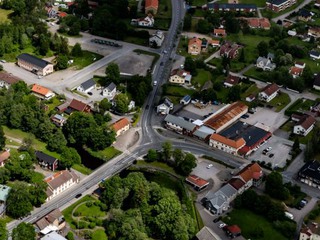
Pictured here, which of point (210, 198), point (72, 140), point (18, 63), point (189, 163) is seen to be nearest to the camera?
point (210, 198)

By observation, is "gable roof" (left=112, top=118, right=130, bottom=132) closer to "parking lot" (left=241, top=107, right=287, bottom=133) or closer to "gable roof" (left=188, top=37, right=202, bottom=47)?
"parking lot" (left=241, top=107, right=287, bottom=133)

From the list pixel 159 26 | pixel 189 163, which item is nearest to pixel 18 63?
pixel 159 26

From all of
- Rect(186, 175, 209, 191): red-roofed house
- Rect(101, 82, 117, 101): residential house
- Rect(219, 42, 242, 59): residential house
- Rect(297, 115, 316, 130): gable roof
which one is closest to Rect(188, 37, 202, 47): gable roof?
Rect(219, 42, 242, 59): residential house

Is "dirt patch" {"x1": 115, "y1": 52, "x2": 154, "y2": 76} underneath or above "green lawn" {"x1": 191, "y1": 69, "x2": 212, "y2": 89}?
underneath

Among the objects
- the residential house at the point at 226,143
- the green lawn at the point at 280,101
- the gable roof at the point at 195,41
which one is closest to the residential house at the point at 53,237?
the residential house at the point at 226,143

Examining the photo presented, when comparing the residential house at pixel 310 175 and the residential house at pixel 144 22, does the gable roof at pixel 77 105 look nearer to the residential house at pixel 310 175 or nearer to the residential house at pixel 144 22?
the residential house at pixel 310 175

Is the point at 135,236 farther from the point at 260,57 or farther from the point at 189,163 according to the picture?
the point at 260,57

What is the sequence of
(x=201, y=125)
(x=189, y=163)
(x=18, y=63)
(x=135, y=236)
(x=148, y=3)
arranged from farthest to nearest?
1. (x=148, y=3)
2. (x=18, y=63)
3. (x=201, y=125)
4. (x=189, y=163)
5. (x=135, y=236)
